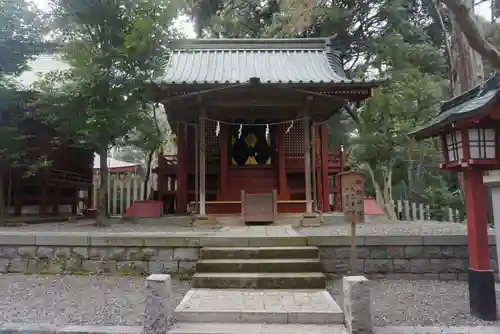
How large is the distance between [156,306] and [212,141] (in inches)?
283

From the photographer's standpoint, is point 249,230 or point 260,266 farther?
point 249,230

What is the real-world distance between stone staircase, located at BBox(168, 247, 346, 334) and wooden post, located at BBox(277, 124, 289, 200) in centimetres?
418

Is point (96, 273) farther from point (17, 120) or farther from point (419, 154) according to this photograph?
point (419, 154)

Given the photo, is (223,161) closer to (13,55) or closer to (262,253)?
(262,253)

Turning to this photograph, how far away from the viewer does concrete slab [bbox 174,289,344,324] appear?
4055 mm

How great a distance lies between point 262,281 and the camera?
5.11 metres

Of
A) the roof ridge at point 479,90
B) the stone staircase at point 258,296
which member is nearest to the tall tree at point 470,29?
Answer: the roof ridge at point 479,90

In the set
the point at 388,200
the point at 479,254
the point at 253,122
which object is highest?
the point at 253,122

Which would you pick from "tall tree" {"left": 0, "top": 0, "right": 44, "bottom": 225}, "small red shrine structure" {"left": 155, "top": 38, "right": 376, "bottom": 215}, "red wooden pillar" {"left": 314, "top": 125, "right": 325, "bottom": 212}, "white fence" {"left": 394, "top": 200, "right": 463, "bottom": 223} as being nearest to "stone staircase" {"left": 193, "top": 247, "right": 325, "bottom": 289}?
"small red shrine structure" {"left": 155, "top": 38, "right": 376, "bottom": 215}

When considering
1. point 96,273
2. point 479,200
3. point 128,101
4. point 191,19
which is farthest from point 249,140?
point 191,19

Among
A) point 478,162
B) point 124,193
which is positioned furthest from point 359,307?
point 124,193

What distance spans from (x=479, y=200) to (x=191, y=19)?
15.1 metres

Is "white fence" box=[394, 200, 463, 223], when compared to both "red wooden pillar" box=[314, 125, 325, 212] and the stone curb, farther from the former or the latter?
the stone curb

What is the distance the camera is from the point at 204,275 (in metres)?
5.23
